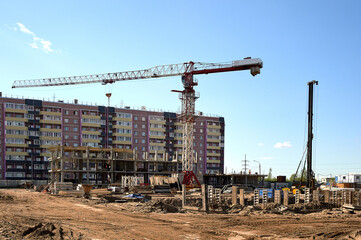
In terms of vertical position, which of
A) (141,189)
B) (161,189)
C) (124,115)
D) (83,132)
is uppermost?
(124,115)

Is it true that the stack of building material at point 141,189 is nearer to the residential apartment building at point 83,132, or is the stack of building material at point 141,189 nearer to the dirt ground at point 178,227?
the dirt ground at point 178,227

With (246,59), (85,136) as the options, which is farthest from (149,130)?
(246,59)

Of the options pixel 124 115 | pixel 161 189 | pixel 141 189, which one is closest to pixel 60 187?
pixel 141 189

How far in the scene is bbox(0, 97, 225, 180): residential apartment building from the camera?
386ft

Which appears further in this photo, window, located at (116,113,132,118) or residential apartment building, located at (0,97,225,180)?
window, located at (116,113,132,118)

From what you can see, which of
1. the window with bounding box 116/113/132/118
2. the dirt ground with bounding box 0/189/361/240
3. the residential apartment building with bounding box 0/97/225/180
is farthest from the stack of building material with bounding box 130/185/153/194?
the window with bounding box 116/113/132/118

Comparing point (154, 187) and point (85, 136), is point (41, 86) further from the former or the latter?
point (154, 187)

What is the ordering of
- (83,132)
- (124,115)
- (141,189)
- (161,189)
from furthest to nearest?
(124,115) < (83,132) < (161,189) < (141,189)

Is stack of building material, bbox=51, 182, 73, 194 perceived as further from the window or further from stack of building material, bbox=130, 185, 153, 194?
the window

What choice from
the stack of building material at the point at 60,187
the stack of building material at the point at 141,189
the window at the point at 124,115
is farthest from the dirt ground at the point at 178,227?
the window at the point at 124,115

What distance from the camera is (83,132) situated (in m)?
128

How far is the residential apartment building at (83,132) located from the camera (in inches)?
4631

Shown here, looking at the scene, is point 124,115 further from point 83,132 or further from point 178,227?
point 178,227

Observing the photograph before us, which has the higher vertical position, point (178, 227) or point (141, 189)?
point (178, 227)
